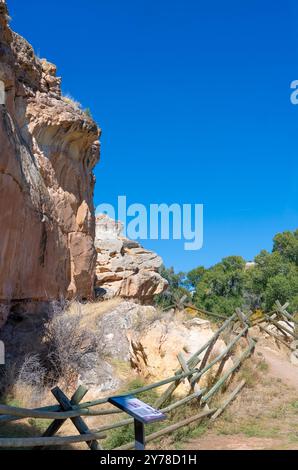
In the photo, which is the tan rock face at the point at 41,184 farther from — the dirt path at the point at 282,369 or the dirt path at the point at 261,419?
the dirt path at the point at 282,369

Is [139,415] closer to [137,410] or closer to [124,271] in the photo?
[137,410]

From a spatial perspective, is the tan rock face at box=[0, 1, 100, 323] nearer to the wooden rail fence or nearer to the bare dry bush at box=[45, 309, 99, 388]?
the bare dry bush at box=[45, 309, 99, 388]

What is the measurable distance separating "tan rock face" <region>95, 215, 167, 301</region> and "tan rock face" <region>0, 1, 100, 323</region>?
517 cm

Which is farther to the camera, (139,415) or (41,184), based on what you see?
(41,184)

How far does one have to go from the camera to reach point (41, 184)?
10.8 metres

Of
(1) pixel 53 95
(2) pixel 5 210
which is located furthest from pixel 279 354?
(1) pixel 53 95

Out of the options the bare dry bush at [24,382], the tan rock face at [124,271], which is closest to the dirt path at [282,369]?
the bare dry bush at [24,382]

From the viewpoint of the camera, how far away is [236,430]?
258 inches

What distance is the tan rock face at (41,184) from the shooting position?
7.85 meters

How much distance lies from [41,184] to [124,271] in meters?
10.6

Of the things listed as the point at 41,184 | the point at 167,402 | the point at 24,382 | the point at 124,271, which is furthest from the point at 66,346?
the point at 124,271

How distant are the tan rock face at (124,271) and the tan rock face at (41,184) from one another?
17.0 ft

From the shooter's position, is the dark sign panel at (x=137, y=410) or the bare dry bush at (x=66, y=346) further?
the bare dry bush at (x=66, y=346)

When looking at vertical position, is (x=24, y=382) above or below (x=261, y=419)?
above
